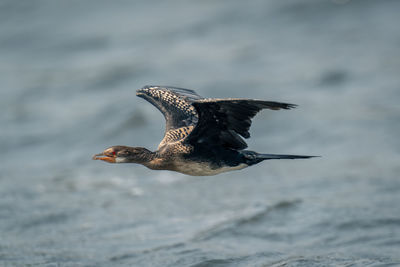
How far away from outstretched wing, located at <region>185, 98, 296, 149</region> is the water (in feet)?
7.51

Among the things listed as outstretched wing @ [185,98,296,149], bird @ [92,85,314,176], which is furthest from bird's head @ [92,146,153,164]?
outstretched wing @ [185,98,296,149]

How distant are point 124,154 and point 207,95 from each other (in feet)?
28.4

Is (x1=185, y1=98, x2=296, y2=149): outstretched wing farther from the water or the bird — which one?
the water

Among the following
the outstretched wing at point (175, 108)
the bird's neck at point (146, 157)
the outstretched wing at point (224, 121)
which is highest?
the outstretched wing at point (175, 108)

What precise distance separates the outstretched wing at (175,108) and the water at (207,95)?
1940 mm

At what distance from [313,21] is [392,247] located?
1109 cm

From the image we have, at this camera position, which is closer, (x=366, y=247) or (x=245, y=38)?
(x=366, y=247)

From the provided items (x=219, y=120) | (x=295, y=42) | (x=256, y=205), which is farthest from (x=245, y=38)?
(x=219, y=120)

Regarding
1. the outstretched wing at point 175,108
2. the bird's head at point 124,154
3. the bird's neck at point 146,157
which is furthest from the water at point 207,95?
the bird's head at point 124,154

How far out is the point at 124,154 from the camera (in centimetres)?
836

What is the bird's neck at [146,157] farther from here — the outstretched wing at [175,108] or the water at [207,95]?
the water at [207,95]

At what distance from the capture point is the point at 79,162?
14820 mm

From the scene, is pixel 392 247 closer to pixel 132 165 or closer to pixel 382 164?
pixel 382 164

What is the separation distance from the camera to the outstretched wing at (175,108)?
360 inches
